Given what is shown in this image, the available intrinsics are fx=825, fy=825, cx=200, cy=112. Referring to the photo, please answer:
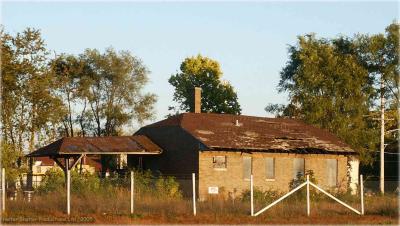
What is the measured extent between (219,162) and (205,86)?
3757 centimetres

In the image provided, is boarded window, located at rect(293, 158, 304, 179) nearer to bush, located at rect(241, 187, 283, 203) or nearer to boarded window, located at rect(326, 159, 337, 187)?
boarded window, located at rect(326, 159, 337, 187)

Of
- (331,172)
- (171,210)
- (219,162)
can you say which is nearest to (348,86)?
(331,172)

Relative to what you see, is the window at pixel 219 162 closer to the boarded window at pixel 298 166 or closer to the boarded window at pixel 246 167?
the boarded window at pixel 246 167

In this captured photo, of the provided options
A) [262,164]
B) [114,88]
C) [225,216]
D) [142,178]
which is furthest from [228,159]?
[114,88]

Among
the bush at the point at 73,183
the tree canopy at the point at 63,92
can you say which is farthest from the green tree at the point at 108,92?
the bush at the point at 73,183

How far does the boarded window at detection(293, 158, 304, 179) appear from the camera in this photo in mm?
47603

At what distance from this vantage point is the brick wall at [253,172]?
144 ft

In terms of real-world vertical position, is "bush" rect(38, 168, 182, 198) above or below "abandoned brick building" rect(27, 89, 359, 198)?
below

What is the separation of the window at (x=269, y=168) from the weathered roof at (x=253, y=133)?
0.90 metres

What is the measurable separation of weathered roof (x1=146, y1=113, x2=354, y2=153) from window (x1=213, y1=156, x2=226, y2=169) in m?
0.83

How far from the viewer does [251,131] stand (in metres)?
48.4

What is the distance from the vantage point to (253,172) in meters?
45.8

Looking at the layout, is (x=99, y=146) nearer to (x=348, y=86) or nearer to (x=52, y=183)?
(x=52, y=183)

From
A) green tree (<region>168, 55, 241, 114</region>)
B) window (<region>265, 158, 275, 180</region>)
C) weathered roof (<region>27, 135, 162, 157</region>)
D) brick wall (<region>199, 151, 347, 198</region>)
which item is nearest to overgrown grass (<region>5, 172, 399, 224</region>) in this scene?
weathered roof (<region>27, 135, 162, 157</region>)
